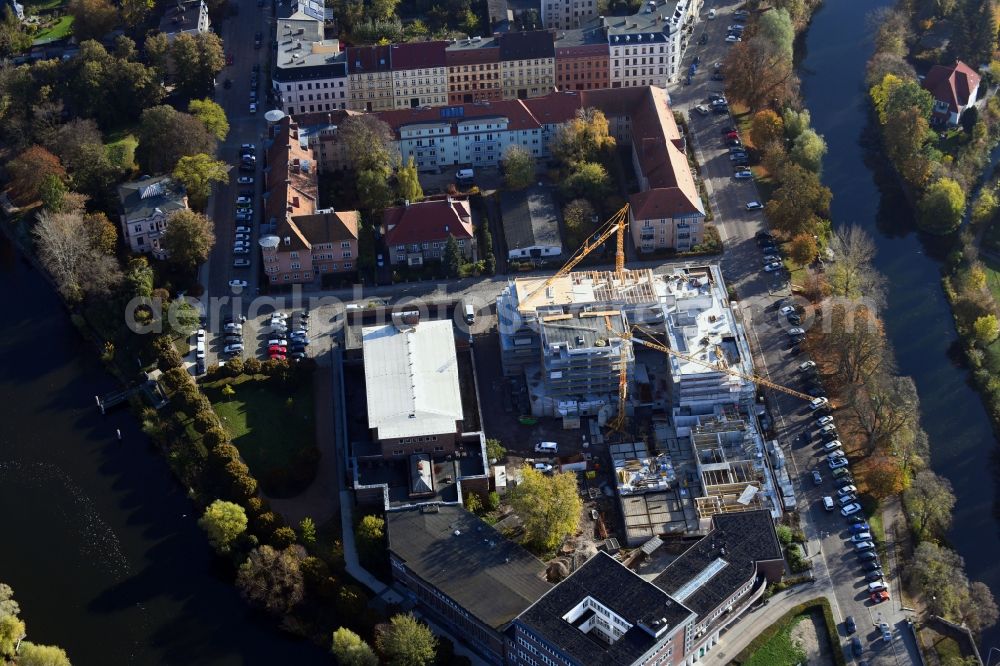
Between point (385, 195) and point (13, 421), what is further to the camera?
point (385, 195)

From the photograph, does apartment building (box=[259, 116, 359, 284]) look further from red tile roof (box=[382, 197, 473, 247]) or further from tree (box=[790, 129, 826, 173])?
tree (box=[790, 129, 826, 173])

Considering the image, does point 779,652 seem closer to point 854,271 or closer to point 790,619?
point 790,619

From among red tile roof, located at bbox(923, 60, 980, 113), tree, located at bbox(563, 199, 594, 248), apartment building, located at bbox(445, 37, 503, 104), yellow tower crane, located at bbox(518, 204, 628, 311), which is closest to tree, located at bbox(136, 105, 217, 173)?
apartment building, located at bbox(445, 37, 503, 104)

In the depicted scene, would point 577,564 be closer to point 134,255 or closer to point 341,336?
point 341,336

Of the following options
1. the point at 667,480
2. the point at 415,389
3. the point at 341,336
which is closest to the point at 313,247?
the point at 341,336

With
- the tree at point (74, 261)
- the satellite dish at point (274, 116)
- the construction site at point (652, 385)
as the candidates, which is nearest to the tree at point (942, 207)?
the construction site at point (652, 385)

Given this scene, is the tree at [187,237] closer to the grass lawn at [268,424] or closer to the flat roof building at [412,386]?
the grass lawn at [268,424]

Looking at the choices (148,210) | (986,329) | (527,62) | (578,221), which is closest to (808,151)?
(578,221)
